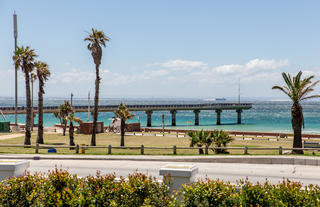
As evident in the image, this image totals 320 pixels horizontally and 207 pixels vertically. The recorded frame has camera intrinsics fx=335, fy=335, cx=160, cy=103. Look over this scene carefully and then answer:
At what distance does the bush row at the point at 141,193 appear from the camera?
25.1 ft

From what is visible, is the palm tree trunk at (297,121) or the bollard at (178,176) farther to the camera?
the palm tree trunk at (297,121)

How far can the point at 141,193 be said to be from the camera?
8.40 meters

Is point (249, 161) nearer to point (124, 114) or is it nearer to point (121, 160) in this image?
point (121, 160)

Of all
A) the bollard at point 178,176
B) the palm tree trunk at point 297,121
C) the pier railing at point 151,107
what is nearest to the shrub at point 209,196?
the bollard at point 178,176

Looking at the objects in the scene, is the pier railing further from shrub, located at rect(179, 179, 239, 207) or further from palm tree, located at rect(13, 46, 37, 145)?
shrub, located at rect(179, 179, 239, 207)

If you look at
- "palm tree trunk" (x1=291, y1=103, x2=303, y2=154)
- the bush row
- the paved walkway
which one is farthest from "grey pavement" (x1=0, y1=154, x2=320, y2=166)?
the bush row

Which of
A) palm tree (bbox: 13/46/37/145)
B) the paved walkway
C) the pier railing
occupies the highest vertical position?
palm tree (bbox: 13/46/37/145)

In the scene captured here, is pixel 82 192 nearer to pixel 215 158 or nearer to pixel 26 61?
pixel 215 158

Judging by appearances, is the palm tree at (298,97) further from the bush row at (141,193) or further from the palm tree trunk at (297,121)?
the bush row at (141,193)

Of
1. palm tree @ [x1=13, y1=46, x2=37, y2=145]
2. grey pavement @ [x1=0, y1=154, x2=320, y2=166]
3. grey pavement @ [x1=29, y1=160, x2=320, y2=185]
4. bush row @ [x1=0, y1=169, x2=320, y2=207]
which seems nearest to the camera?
bush row @ [x1=0, y1=169, x2=320, y2=207]

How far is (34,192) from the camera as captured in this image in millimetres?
8391

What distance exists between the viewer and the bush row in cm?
765

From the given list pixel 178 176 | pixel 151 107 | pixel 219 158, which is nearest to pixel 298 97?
pixel 219 158

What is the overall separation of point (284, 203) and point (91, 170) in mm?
12781
